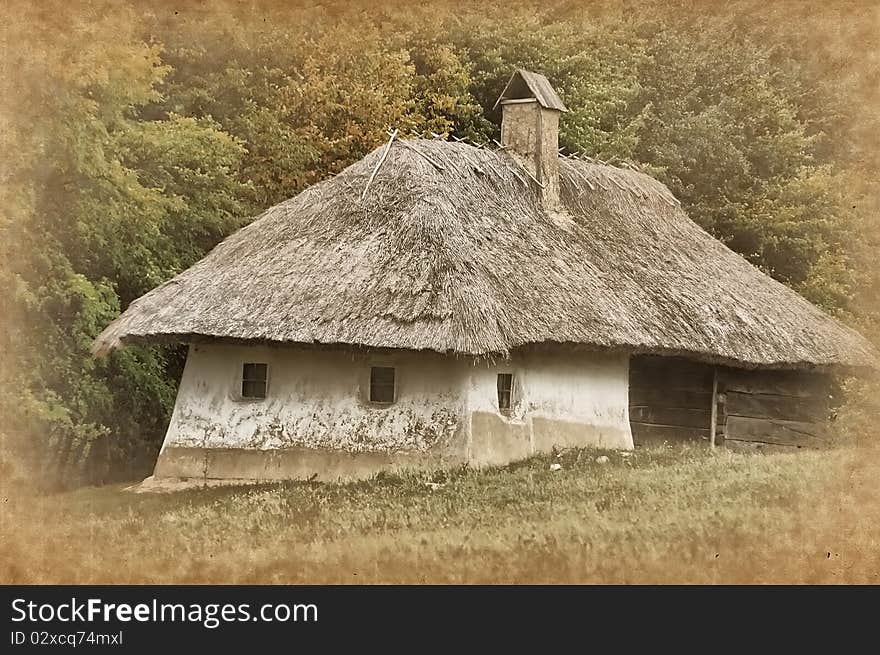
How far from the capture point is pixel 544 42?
32094 mm

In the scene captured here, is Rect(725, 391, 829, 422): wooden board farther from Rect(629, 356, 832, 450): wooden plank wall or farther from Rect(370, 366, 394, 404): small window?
Rect(370, 366, 394, 404): small window

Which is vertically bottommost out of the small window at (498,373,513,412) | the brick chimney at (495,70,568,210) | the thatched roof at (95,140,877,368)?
the small window at (498,373,513,412)

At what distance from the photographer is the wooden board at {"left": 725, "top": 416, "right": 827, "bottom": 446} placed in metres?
25.0

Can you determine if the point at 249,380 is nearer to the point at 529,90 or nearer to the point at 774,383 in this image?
the point at 529,90

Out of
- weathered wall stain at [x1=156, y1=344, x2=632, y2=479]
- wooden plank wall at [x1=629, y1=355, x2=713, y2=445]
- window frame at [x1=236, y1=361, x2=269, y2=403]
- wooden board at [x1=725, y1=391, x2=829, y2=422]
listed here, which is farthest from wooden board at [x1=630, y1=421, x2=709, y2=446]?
window frame at [x1=236, y1=361, x2=269, y2=403]

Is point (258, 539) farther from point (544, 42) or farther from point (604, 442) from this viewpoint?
point (544, 42)

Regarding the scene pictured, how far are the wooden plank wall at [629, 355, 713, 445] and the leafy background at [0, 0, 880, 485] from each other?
9.94 feet

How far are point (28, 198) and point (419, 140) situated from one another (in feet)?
22.5

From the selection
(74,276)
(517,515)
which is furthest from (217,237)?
(517,515)

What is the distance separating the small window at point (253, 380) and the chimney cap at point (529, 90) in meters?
7.67

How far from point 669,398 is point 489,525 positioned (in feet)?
35.1

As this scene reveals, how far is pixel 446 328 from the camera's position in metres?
18.2

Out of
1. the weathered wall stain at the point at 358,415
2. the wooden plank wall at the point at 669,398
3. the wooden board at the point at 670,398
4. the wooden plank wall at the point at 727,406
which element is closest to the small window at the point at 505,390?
the weathered wall stain at the point at 358,415

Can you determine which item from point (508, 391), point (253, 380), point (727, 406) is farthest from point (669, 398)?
point (253, 380)
